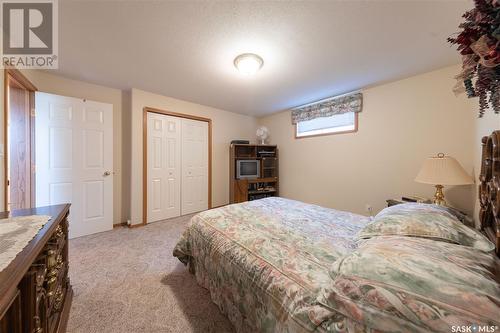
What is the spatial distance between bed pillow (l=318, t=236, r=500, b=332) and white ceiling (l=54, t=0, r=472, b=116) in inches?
67.2

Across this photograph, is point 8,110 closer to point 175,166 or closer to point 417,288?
point 175,166

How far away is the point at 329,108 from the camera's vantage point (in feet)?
10.9

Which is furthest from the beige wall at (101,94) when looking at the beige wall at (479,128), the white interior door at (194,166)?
the beige wall at (479,128)

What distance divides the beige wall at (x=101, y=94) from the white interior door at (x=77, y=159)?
0.17 meters

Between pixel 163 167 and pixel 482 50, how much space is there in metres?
3.69

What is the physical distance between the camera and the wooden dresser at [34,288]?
618 millimetres

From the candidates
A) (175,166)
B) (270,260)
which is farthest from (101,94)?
(270,260)

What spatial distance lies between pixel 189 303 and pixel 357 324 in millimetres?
1382

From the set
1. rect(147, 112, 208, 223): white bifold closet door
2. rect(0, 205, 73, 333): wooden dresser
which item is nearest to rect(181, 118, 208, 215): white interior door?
rect(147, 112, 208, 223): white bifold closet door

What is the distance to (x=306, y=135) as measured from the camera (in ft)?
12.5

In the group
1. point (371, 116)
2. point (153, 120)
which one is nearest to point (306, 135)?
point (371, 116)

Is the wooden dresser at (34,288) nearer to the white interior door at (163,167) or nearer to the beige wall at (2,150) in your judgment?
the beige wall at (2,150)

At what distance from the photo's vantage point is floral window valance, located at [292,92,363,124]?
2994mm

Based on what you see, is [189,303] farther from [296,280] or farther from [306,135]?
[306,135]
